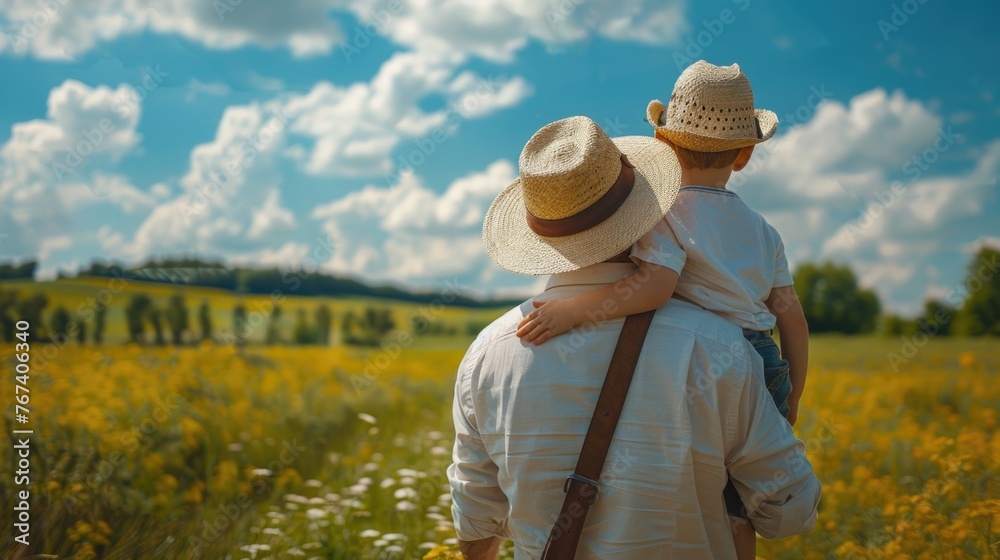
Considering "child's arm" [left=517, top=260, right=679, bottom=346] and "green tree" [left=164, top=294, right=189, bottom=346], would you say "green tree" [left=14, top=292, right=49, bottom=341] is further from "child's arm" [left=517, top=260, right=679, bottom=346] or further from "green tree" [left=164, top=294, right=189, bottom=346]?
"child's arm" [left=517, top=260, right=679, bottom=346]

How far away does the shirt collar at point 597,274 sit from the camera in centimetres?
242

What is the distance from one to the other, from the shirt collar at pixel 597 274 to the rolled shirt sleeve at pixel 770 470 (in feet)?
1.64

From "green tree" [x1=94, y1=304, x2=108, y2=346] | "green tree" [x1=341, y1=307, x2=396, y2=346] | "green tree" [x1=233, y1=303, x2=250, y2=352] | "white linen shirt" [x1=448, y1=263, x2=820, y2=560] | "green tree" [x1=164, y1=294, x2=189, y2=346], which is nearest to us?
"white linen shirt" [x1=448, y1=263, x2=820, y2=560]

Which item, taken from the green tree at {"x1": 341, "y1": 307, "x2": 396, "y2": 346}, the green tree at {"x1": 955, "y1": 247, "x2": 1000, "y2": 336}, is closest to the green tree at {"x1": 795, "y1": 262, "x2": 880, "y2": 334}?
the green tree at {"x1": 955, "y1": 247, "x2": 1000, "y2": 336}

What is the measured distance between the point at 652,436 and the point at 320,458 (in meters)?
5.23

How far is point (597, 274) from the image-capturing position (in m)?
2.44

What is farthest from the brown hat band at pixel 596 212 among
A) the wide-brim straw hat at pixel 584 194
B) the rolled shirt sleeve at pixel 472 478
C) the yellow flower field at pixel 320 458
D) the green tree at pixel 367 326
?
the green tree at pixel 367 326

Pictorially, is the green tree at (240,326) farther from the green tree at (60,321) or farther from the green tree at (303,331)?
the green tree at (60,321)

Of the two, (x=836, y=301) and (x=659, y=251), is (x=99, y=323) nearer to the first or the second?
(x=659, y=251)

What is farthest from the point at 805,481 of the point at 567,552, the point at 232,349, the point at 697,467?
the point at 232,349

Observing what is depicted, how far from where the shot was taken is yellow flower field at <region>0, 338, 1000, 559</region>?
4219 millimetres

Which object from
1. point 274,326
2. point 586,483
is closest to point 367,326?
point 274,326

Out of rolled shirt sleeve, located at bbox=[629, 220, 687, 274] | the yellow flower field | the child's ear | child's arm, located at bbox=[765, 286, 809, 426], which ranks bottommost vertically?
the yellow flower field

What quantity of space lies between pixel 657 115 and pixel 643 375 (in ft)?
3.76
